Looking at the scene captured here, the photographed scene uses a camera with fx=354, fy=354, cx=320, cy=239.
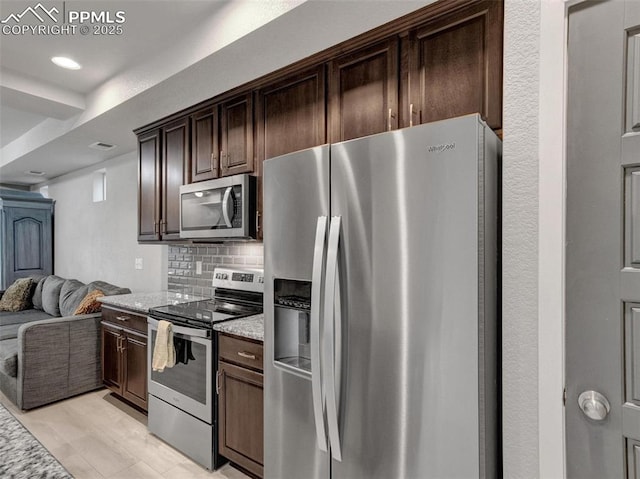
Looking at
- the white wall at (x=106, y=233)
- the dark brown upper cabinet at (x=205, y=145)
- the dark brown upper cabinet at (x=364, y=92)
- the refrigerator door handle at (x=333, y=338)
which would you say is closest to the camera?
the refrigerator door handle at (x=333, y=338)

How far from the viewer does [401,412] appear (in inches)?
48.0

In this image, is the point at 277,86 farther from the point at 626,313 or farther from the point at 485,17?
the point at 626,313

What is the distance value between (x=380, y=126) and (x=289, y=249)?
0.82 metres

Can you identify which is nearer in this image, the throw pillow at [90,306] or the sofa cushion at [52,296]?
the throw pillow at [90,306]

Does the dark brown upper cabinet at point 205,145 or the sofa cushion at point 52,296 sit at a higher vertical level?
the dark brown upper cabinet at point 205,145

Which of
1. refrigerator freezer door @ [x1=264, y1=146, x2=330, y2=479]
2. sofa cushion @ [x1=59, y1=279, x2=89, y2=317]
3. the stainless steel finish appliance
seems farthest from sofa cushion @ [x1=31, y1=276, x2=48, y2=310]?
refrigerator freezer door @ [x1=264, y1=146, x2=330, y2=479]

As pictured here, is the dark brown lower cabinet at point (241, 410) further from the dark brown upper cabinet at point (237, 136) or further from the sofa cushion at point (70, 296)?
the sofa cushion at point (70, 296)

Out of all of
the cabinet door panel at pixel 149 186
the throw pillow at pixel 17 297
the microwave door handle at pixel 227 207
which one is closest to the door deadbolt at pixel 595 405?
the microwave door handle at pixel 227 207

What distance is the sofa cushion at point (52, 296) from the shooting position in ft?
14.6

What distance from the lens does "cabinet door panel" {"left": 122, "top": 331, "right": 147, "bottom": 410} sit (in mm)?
2756

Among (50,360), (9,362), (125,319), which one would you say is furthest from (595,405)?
(9,362)

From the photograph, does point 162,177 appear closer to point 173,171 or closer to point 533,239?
point 173,171

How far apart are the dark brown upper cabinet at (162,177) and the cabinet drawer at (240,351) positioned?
4.17 feet

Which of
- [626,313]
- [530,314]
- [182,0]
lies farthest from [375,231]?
[182,0]
